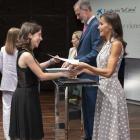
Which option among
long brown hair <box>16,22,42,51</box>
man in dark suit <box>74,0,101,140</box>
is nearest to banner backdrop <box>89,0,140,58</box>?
man in dark suit <box>74,0,101,140</box>

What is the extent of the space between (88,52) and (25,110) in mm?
1085

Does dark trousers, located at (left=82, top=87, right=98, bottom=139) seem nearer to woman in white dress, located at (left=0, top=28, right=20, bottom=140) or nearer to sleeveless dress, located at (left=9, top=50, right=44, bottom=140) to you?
sleeveless dress, located at (left=9, top=50, right=44, bottom=140)

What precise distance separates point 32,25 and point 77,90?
783 mm

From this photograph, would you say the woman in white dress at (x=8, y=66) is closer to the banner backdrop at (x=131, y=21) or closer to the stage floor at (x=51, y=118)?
the stage floor at (x=51, y=118)

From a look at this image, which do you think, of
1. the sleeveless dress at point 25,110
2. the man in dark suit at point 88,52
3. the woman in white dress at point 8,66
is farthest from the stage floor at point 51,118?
the sleeveless dress at point 25,110

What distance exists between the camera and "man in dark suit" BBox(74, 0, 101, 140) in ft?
11.7

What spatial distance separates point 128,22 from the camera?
6973 millimetres

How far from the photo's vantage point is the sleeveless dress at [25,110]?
9.95ft

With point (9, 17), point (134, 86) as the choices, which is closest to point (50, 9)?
point (9, 17)

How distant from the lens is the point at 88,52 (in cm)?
370

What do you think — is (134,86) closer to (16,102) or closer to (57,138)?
(57,138)

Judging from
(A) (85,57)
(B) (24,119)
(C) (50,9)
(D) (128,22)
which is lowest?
(B) (24,119)

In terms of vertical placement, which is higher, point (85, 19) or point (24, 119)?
point (85, 19)

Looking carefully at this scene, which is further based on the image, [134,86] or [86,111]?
[134,86]
